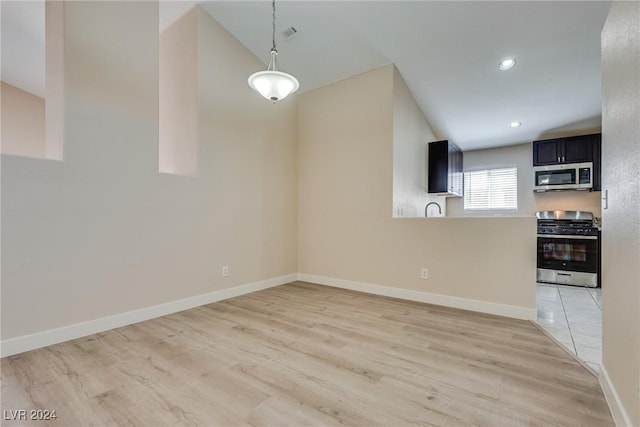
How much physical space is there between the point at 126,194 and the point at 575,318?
4.86 m

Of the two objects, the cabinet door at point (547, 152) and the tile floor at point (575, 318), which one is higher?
the cabinet door at point (547, 152)

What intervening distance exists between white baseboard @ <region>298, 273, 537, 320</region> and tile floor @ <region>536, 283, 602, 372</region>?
0.20 metres

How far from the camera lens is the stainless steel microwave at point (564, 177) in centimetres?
490

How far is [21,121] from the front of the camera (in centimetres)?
462

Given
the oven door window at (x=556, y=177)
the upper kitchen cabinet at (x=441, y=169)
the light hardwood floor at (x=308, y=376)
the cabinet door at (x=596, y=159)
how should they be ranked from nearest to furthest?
the light hardwood floor at (x=308, y=376), the cabinet door at (x=596, y=159), the oven door window at (x=556, y=177), the upper kitchen cabinet at (x=441, y=169)

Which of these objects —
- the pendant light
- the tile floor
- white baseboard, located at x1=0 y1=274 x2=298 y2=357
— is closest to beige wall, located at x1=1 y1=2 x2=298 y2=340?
white baseboard, located at x1=0 y1=274 x2=298 y2=357

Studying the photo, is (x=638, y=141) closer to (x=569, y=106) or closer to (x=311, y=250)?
(x=311, y=250)

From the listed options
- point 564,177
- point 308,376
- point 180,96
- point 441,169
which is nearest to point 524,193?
point 564,177

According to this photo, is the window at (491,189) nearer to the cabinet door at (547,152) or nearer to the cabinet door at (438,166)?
the cabinet door at (547,152)

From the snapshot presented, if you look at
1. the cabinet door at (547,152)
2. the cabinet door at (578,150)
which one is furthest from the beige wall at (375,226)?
the cabinet door at (578,150)

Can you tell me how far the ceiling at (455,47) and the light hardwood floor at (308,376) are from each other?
3069 mm

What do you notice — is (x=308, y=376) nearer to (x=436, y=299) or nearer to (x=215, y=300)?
(x=215, y=300)

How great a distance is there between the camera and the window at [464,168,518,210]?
19.7 ft

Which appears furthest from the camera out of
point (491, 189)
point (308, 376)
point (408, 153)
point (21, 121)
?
point (491, 189)
